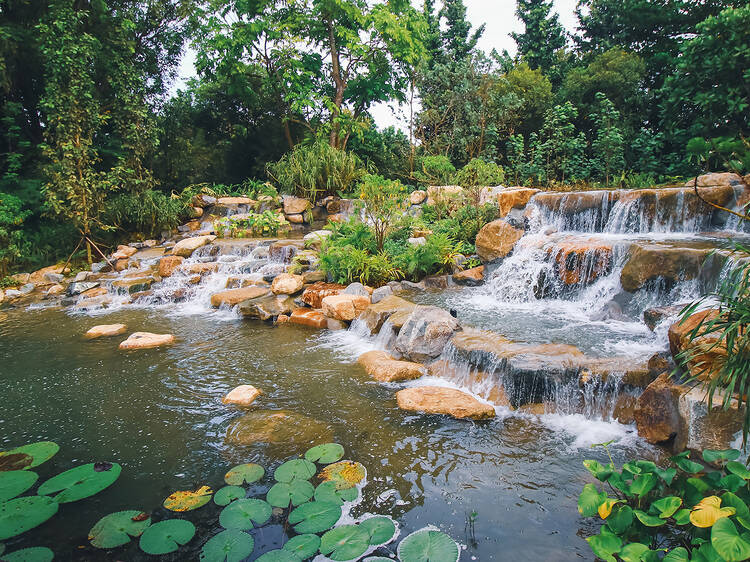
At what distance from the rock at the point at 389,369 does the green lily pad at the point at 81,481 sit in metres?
2.23

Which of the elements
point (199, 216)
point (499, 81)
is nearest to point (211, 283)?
point (199, 216)

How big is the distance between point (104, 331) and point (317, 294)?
9.88ft

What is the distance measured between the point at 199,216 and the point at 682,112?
42.4 feet

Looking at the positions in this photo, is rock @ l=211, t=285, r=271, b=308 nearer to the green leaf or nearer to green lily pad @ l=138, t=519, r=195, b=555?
green lily pad @ l=138, t=519, r=195, b=555

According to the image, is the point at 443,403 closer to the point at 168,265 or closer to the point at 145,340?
the point at 145,340

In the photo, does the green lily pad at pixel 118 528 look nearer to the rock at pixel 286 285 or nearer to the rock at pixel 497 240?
the rock at pixel 286 285

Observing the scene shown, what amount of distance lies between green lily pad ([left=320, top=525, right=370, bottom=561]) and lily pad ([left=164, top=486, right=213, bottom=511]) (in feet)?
2.72

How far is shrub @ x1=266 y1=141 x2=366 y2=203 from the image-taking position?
444 inches

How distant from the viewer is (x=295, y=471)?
98.7 inches

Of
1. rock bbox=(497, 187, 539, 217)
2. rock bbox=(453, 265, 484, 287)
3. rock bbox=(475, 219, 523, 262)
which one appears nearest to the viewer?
rock bbox=(453, 265, 484, 287)

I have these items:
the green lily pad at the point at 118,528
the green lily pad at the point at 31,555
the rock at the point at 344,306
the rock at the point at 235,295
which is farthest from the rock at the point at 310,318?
the green lily pad at the point at 31,555

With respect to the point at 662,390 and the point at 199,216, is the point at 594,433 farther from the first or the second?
the point at 199,216

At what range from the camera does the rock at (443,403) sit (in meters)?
3.26

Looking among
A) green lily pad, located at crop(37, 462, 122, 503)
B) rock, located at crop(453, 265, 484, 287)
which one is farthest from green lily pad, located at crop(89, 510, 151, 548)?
rock, located at crop(453, 265, 484, 287)
